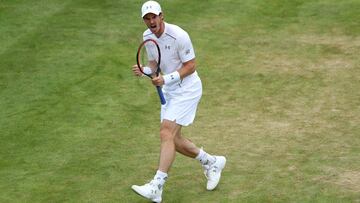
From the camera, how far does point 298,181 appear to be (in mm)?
11250

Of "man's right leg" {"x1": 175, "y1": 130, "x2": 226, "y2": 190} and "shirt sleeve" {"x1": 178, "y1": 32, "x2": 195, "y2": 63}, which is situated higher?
"shirt sleeve" {"x1": 178, "y1": 32, "x2": 195, "y2": 63}

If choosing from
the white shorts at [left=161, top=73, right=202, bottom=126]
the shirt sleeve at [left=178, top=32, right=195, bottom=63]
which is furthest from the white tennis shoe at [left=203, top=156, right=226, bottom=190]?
the shirt sleeve at [left=178, top=32, right=195, bottom=63]

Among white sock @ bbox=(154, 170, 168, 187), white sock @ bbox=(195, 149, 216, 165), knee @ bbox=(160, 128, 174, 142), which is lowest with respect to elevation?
A: white sock @ bbox=(195, 149, 216, 165)

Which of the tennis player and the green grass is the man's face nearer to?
the tennis player

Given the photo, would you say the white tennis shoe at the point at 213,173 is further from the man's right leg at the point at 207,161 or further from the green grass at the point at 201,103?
the green grass at the point at 201,103

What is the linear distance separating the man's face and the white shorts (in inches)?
31.7

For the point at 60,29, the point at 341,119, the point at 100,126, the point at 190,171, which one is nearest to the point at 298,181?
the point at 190,171

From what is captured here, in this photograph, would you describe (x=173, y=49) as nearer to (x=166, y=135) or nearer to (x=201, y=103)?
(x=166, y=135)

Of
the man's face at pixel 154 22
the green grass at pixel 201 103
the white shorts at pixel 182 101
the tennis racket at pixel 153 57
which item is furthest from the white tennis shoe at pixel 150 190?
the man's face at pixel 154 22

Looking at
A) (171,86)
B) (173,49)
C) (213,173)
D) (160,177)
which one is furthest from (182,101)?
(213,173)

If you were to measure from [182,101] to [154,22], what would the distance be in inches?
44.4

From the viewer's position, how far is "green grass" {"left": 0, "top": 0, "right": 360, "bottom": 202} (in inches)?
450

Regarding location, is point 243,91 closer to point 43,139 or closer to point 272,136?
point 272,136

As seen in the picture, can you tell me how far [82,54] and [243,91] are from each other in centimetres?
370
